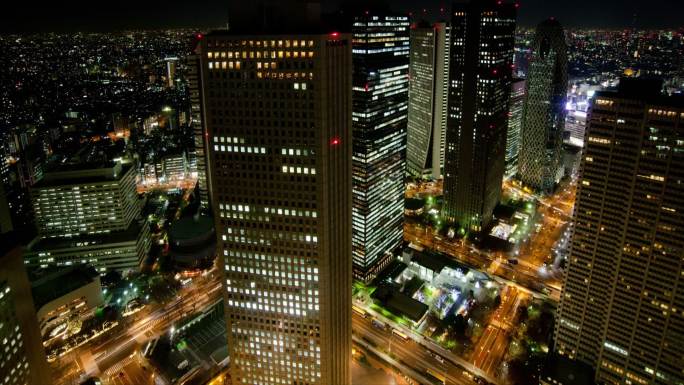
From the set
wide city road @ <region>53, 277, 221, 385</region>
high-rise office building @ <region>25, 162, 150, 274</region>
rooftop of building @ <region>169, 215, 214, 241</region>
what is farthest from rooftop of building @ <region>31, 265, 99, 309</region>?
rooftop of building @ <region>169, 215, 214, 241</region>

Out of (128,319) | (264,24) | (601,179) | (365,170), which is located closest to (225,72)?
(264,24)

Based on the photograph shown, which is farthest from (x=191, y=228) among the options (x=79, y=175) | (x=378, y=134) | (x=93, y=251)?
(x=378, y=134)

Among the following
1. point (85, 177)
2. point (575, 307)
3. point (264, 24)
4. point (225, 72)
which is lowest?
point (575, 307)

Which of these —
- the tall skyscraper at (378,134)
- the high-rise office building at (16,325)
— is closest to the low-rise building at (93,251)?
the tall skyscraper at (378,134)

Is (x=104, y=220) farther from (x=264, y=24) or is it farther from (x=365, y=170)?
(x=264, y=24)

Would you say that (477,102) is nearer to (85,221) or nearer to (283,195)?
(283,195)

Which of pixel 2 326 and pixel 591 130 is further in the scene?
pixel 591 130

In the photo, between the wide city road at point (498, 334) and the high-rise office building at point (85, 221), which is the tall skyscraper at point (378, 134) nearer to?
the wide city road at point (498, 334)

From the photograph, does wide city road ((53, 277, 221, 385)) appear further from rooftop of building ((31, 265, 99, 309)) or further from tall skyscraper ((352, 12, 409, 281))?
tall skyscraper ((352, 12, 409, 281))
